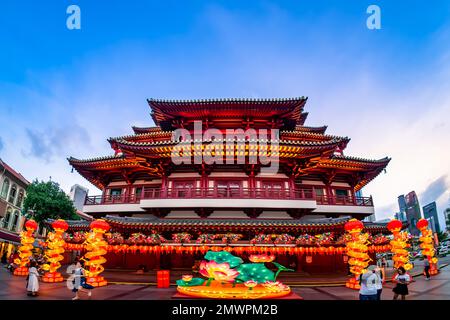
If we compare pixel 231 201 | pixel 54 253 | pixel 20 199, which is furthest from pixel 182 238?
pixel 20 199

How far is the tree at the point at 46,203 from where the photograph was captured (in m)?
27.8

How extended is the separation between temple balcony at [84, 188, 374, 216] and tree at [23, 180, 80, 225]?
43.7 feet

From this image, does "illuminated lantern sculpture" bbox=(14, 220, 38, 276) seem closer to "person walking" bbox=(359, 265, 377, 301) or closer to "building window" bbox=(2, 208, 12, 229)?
"person walking" bbox=(359, 265, 377, 301)

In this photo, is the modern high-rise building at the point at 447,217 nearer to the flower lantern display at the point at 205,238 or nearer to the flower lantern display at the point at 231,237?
the flower lantern display at the point at 231,237

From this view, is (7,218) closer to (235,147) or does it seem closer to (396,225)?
(235,147)

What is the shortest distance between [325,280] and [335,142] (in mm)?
9002

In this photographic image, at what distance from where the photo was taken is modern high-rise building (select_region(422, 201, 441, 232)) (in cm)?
7681

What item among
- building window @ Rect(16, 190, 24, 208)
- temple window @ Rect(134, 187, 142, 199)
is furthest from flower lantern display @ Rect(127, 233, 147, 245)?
building window @ Rect(16, 190, 24, 208)

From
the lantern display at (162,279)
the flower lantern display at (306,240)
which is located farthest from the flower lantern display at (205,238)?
the flower lantern display at (306,240)

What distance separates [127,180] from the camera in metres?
19.4

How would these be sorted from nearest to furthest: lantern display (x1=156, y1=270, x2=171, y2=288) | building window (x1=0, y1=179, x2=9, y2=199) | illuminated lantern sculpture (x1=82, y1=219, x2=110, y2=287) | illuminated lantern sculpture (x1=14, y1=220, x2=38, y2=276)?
illuminated lantern sculpture (x1=82, y1=219, x2=110, y2=287) → lantern display (x1=156, y1=270, x2=171, y2=288) → illuminated lantern sculpture (x1=14, y1=220, x2=38, y2=276) → building window (x1=0, y1=179, x2=9, y2=199)

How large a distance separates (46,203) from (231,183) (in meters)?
23.8

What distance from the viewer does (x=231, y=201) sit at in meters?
16.3
